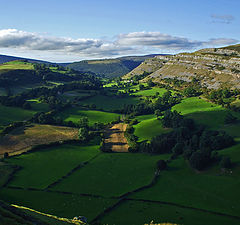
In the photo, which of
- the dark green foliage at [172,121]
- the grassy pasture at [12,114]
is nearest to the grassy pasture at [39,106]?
the grassy pasture at [12,114]

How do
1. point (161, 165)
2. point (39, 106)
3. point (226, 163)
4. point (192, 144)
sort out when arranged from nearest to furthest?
point (226, 163) < point (161, 165) < point (192, 144) < point (39, 106)

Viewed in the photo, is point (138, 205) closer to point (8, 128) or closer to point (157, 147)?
point (157, 147)

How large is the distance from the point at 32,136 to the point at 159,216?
83699 millimetres

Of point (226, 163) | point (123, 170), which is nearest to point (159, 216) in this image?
point (123, 170)

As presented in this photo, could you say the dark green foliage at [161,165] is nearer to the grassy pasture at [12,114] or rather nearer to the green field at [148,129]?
the green field at [148,129]

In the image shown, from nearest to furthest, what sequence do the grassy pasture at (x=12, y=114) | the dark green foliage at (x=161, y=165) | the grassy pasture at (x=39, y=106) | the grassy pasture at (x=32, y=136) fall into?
the dark green foliage at (x=161, y=165) < the grassy pasture at (x=32, y=136) < the grassy pasture at (x=12, y=114) < the grassy pasture at (x=39, y=106)

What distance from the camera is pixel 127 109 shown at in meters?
188

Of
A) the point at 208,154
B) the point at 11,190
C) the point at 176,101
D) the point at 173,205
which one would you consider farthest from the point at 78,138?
the point at 176,101

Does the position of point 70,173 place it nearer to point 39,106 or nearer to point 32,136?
point 32,136

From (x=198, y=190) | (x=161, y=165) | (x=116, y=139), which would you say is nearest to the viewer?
(x=198, y=190)

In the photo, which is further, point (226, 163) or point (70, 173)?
point (70, 173)

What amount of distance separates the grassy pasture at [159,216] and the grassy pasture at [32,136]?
2398 inches

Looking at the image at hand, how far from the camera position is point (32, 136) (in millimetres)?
117625

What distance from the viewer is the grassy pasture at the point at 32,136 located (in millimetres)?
104188
